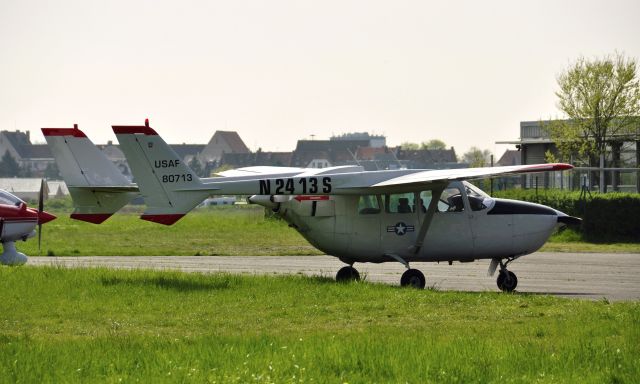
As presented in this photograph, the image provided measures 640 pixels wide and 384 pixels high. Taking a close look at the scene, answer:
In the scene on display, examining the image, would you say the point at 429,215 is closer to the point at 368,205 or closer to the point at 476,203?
the point at 476,203

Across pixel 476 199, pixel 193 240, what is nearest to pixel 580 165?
pixel 193 240

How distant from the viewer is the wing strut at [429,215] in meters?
21.2

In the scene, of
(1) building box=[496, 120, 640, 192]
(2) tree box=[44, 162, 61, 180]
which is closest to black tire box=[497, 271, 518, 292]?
(1) building box=[496, 120, 640, 192]

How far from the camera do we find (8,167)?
15038 centimetres

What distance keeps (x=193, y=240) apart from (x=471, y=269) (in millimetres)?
15507

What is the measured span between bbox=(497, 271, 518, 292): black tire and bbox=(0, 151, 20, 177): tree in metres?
136

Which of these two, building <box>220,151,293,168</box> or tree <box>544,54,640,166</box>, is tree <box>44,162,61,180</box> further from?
tree <box>544,54,640,166</box>

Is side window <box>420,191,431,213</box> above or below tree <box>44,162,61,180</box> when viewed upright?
below

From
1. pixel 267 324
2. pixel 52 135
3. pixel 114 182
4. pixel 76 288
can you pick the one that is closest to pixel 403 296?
pixel 267 324

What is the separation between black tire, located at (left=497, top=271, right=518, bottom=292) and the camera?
21.3 m

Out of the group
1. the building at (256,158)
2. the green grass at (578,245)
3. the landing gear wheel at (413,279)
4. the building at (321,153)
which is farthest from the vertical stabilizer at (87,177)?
the building at (256,158)

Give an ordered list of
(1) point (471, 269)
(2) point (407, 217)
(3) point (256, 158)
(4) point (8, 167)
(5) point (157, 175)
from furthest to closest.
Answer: (4) point (8, 167) < (3) point (256, 158) < (1) point (471, 269) < (2) point (407, 217) < (5) point (157, 175)

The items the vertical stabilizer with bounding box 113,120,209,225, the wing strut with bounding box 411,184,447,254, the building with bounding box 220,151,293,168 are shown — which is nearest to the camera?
the vertical stabilizer with bounding box 113,120,209,225

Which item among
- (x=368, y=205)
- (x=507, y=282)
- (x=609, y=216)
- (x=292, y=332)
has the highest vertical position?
(x=368, y=205)
